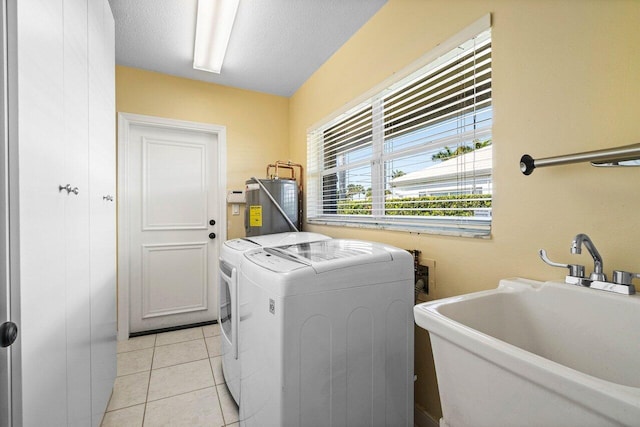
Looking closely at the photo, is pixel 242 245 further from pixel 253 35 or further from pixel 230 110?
pixel 230 110

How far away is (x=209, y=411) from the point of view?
5.66 ft

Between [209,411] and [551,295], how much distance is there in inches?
74.1

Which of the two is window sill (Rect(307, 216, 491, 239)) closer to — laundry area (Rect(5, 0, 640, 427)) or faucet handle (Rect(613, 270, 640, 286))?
laundry area (Rect(5, 0, 640, 427))

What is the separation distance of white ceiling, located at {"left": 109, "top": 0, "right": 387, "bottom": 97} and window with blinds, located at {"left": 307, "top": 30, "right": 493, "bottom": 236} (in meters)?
0.61

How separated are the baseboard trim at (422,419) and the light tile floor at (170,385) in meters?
1.03

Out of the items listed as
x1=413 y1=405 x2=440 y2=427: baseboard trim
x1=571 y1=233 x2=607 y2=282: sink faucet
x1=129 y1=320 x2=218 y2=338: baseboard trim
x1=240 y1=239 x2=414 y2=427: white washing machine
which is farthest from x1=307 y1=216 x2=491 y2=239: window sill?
x1=129 y1=320 x2=218 y2=338: baseboard trim

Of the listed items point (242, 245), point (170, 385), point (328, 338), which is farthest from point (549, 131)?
point (170, 385)

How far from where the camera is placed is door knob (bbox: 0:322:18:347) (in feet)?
2.29

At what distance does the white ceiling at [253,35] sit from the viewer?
1.92 meters

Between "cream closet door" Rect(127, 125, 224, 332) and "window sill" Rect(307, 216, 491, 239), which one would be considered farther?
"cream closet door" Rect(127, 125, 224, 332)

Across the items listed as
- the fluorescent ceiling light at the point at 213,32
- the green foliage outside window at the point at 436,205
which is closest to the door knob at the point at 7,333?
the green foliage outside window at the point at 436,205

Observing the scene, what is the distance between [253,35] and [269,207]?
142 cm

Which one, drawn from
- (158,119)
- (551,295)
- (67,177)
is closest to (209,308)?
(158,119)

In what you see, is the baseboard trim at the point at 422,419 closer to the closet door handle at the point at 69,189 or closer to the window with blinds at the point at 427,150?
the window with blinds at the point at 427,150
